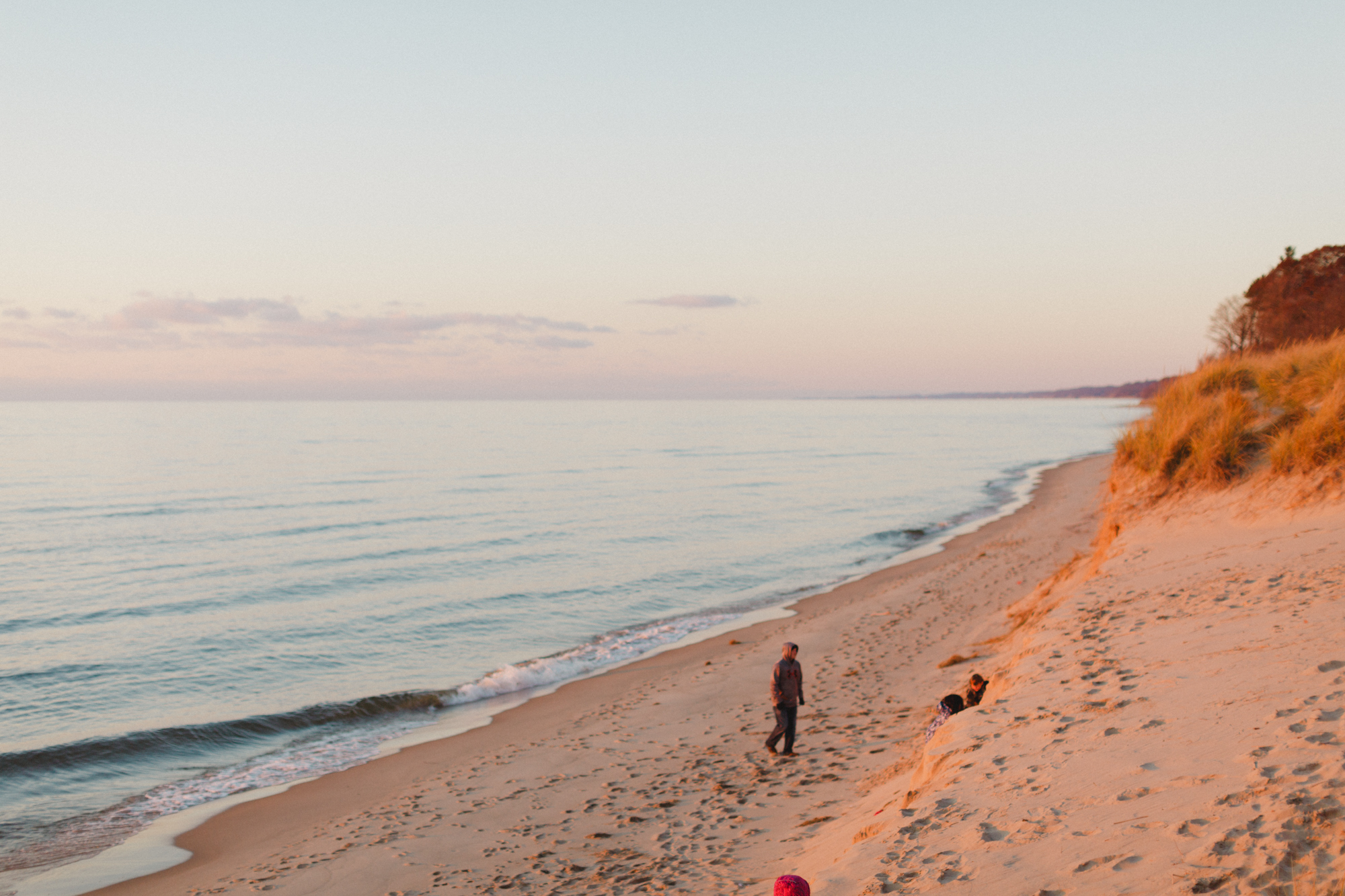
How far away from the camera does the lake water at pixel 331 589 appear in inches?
528

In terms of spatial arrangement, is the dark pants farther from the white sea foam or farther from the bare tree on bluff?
the bare tree on bluff

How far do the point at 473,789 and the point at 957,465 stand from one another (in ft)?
201

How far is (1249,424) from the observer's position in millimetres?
14680

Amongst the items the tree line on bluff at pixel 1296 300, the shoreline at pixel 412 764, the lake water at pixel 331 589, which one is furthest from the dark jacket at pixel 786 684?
the tree line on bluff at pixel 1296 300

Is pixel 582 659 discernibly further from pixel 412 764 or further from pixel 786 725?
pixel 786 725

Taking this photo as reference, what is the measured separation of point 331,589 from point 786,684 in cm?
1841

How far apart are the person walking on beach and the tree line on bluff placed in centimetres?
3937

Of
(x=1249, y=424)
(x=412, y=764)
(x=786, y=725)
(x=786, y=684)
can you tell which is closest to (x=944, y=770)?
(x=786, y=684)

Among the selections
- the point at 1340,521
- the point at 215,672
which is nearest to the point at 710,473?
the point at 215,672

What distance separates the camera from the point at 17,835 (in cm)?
1053

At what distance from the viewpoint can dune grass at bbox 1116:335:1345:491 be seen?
1276cm

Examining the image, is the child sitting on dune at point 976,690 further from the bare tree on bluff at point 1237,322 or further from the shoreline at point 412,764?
the bare tree on bluff at point 1237,322

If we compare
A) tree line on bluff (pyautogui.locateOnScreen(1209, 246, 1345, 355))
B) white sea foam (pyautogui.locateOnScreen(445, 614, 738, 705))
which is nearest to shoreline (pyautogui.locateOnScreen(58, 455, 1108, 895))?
white sea foam (pyautogui.locateOnScreen(445, 614, 738, 705))

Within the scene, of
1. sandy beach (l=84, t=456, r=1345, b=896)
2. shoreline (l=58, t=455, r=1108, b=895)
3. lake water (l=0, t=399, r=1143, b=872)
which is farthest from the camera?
lake water (l=0, t=399, r=1143, b=872)
